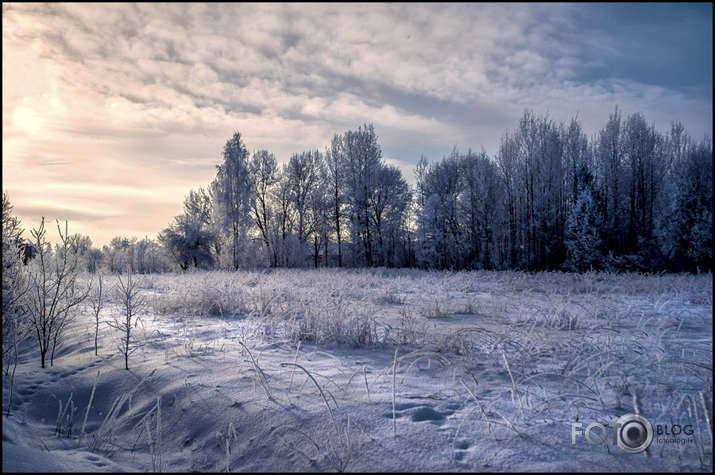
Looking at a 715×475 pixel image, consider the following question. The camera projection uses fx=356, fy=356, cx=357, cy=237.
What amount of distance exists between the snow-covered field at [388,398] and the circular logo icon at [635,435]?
42 mm

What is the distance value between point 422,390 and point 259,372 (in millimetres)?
1476

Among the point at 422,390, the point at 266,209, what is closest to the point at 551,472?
the point at 422,390

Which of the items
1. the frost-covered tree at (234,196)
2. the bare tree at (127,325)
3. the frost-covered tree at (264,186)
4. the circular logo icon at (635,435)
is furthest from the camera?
the frost-covered tree at (264,186)

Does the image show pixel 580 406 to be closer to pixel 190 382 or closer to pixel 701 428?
pixel 701 428

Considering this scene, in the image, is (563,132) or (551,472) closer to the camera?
(551,472)

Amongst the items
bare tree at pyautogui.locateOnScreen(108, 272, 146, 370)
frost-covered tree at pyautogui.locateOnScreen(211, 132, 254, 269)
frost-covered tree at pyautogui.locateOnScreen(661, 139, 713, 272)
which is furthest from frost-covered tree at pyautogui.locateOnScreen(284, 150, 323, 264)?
frost-covered tree at pyautogui.locateOnScreen(661, 139, 713, 272)

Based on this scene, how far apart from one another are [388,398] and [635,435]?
1.54 metres

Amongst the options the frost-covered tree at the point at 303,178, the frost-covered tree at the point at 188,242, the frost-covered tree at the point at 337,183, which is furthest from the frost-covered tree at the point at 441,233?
the frost-covered tree at the point at 188,242

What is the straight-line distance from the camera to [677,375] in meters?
2.73

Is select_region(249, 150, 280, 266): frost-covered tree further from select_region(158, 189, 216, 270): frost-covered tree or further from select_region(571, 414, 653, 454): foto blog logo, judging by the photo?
select_region(571, 414, 653, 454): foto blog logo

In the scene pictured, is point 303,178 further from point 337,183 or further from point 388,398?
point 388,398

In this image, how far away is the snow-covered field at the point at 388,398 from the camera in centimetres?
203

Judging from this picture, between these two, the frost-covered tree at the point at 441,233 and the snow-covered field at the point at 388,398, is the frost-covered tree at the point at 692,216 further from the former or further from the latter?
the frost-covered tree at the point at 441,233

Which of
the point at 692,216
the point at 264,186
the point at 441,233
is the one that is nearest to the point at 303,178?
the point at 264,186
